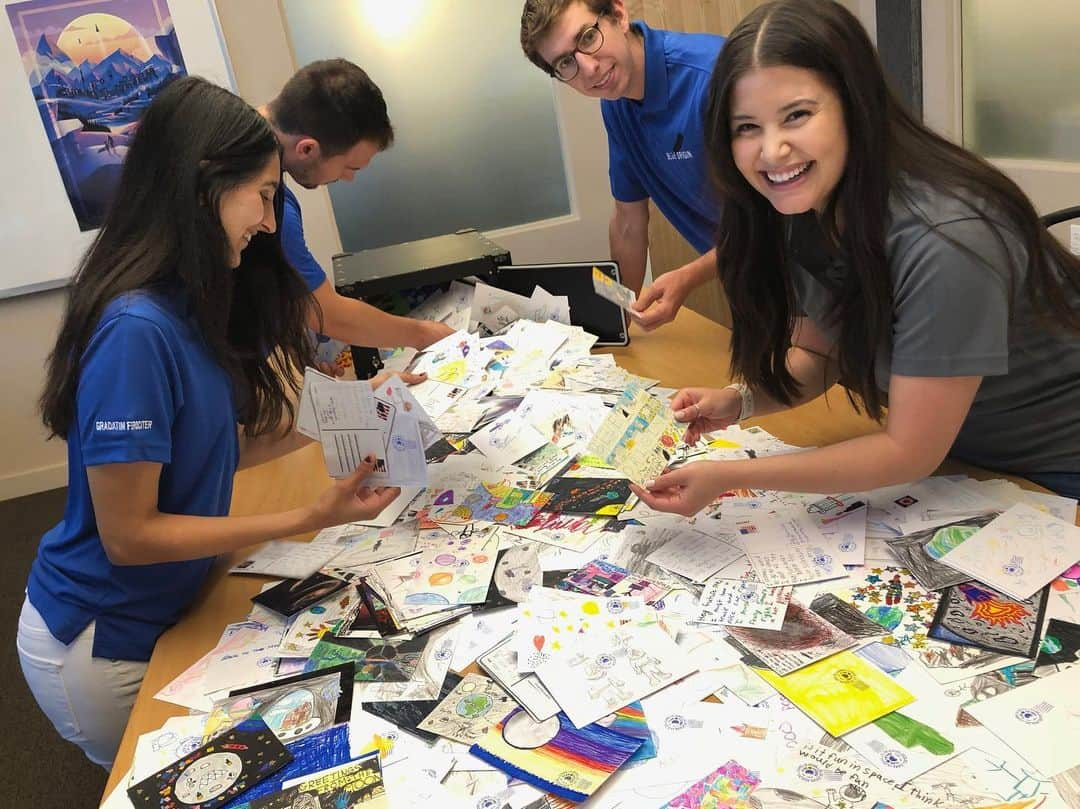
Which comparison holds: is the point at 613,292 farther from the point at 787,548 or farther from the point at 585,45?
the point at 787,548

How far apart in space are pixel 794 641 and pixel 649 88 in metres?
1.36

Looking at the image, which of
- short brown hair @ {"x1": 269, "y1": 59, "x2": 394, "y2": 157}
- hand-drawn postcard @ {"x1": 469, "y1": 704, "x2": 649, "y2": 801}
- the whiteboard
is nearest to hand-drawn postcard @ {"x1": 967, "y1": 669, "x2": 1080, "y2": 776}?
hand-drawn postcard @ {"x1": 469, "y1": 704, "x2": 649, "y2": 801}

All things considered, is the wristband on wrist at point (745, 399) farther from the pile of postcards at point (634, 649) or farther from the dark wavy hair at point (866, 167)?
the dark wavy hair at point (866, 167)

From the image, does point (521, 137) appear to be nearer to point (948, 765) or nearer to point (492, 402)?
point (492, 402)

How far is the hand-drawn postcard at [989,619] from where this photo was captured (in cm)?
99

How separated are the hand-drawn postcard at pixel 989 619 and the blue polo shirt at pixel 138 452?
1.04 meters

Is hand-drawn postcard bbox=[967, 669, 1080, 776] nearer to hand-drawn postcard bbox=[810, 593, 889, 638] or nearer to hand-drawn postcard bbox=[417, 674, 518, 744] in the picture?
hand-drawn postcard bbox=[810, 593, 889, 638]

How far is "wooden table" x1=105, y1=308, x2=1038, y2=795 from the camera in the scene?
1.20 meters

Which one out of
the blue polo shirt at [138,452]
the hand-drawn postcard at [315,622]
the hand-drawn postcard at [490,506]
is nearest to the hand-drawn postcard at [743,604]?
the hand-drawn postcard at [490,506]

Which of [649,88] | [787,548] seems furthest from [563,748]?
[649,88]

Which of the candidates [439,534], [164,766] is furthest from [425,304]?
[164,766]

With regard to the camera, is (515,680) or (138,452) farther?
(138,452)

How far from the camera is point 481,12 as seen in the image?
346cm

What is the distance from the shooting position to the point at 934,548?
1.17 meters
